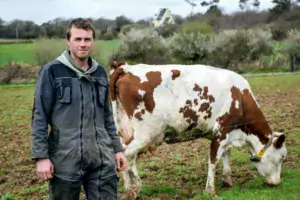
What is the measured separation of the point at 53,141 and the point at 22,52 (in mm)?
47983

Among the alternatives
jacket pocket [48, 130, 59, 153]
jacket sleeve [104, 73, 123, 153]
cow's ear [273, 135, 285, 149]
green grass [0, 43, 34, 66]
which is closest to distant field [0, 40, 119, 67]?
green grass [0, 43, 34, 66]

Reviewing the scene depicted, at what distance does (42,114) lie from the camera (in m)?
3.95

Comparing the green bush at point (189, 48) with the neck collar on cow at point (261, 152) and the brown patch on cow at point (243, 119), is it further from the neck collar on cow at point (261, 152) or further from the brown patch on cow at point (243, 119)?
the neck collar on cow at point (261, 152)

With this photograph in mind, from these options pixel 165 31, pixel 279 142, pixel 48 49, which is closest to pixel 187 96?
pixel 279 142

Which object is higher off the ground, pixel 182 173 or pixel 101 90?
pixel 101 90

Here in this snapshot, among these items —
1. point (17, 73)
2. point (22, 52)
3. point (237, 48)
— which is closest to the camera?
point (17, 73)

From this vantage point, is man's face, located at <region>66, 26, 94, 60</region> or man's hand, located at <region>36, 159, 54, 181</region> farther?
man's face, located at <region>66, 26, 94, 60</region>

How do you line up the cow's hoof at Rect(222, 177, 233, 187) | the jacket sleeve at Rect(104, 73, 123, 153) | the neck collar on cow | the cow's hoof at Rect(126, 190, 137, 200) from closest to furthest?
the jacket sleeve at Rect(104, 73, 123, 153) → the cow's hoof at Rect(126, 190, 137, 200) → the neck collar on cow → the cow's hoof at Rect(222, 177, 233, 187)

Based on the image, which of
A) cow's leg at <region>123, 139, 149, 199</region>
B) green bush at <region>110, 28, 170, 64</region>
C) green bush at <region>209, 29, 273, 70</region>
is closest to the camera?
cow's leg at <region>123, 139, 149, 199</region>

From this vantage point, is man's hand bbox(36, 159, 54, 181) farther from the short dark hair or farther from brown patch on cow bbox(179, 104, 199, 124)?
brown patch on cow bbox(179, 104, 199, 124)

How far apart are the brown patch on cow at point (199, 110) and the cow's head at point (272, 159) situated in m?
1.36

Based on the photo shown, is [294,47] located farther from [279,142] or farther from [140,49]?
[279,142]

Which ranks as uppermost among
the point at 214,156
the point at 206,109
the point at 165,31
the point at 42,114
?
the point at 165,31

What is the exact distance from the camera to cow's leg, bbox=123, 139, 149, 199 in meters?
7.28
